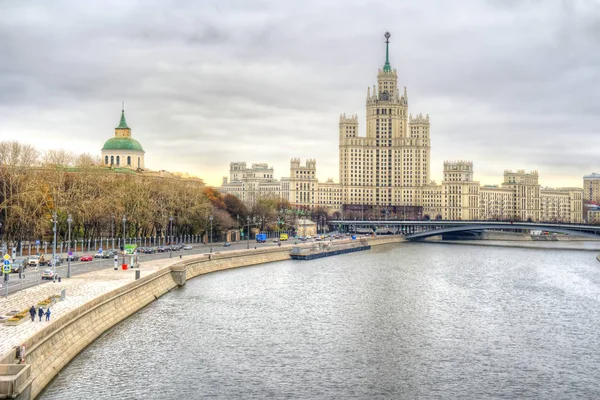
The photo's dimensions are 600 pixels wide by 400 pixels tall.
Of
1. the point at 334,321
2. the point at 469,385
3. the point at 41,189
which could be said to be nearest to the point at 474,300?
the point at 334,321

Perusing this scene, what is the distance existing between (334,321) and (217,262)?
105 feet

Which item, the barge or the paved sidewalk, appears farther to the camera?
the barge

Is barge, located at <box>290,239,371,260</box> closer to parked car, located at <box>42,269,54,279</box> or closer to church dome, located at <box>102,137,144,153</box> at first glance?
parked car, located at <box>42,269,54,279</box>

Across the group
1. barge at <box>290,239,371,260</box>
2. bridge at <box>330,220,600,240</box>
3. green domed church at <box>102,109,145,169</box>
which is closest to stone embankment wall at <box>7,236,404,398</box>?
barge at <box>290,239,371,260</box>

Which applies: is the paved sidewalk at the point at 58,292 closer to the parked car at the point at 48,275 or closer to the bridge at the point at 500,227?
the parked car at the point at 48,275

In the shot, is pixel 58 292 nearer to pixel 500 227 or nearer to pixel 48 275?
pixel 48 275

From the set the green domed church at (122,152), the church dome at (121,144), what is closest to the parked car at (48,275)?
the green domed church at (122,152)

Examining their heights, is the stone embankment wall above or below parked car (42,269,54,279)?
below

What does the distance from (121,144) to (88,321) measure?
121751mm

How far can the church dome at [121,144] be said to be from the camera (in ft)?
507

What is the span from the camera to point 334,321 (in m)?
47.3

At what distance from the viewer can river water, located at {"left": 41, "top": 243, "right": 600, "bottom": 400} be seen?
31656 millimetres

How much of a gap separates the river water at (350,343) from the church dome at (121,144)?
9333 centimetres

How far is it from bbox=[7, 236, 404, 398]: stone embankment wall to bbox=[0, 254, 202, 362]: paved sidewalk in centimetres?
61
